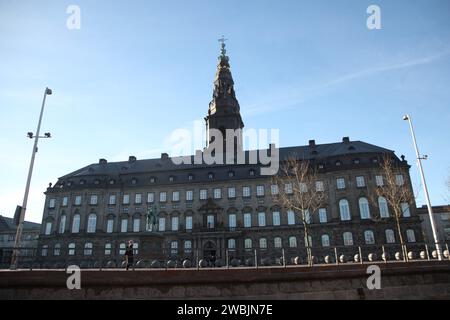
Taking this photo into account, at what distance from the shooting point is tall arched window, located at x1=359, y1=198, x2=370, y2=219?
43594 millimetres

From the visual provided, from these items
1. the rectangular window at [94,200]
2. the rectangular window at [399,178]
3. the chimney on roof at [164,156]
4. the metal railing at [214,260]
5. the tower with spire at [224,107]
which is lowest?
the metal railing at [214,260]

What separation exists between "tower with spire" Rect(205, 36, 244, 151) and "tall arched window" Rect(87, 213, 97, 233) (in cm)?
2298

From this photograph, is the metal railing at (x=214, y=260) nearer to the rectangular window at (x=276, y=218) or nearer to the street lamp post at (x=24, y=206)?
the street lamp post at (x=24, y=206)

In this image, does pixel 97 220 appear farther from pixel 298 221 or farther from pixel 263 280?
pixel 263 280

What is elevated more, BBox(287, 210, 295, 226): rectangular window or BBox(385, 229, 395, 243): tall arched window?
BBox(287, 210, 295, 226): rectangular window

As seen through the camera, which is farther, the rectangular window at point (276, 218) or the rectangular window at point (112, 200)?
the rectangular window at point (112, 200)

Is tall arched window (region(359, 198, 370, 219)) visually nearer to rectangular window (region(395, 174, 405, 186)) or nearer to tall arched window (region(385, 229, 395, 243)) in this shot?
tall arched window (region(385, 229, 395, 243))

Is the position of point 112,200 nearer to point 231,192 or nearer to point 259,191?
point 231,192

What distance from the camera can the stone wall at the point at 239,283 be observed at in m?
13.6

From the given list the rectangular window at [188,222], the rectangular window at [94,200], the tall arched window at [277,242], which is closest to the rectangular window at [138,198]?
the rectangular window at [94,200]

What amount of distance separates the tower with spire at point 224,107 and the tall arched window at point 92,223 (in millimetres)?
22979

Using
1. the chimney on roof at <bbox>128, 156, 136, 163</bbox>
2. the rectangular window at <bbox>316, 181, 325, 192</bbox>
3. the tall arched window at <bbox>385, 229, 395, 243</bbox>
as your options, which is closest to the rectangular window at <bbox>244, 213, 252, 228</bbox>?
the rectangular window at <bbox>316, 181, 325, 192</bbox>

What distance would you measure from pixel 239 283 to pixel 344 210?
113ft

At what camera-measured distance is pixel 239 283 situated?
14.4m
